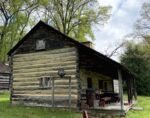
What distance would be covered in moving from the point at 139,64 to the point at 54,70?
858 inches

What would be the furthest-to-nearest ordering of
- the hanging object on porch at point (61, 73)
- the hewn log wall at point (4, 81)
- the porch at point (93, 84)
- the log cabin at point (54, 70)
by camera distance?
1. the hewn log wall at point (4, 81)
2. the hanging object on porch at point (61, 73)
3. the log cabin at point (54, 70)
4. the porch at point (93, 84)

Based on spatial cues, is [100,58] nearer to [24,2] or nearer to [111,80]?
[111,80]

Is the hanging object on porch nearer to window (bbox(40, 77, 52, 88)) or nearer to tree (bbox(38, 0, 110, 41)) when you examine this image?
window (bbox(40, 77, 52, 88))

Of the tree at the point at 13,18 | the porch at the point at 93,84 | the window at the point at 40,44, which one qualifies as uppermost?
the tree at the point at 13,18

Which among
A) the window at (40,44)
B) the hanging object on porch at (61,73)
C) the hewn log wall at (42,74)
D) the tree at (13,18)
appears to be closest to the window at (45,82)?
the hewn log wall at (42,74)

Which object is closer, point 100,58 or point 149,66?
point 100,58

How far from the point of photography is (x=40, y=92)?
20859 millimetres

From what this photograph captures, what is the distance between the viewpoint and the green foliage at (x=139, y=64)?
3903cm

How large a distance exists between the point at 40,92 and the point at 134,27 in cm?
3164

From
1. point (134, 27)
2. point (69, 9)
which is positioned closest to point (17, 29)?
point (69, 9)

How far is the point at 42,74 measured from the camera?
21.0 meters

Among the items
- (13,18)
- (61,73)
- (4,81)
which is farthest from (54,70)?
(13,18)

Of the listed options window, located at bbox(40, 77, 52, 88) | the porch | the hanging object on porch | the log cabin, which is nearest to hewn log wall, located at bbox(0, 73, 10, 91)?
the log cabin

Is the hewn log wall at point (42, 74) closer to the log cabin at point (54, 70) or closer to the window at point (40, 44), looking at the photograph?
the log cabin at point (54, 70)
